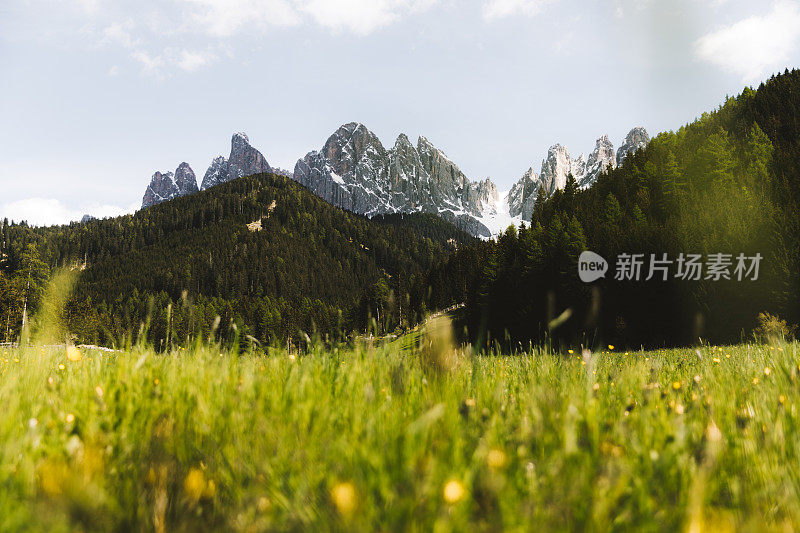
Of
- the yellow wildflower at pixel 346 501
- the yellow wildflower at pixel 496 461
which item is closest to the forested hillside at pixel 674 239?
the yellow wildflower at pixel 496 461

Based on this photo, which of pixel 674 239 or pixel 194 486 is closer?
pixel 194 486

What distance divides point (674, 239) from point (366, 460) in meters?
44.5

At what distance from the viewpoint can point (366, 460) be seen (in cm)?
151

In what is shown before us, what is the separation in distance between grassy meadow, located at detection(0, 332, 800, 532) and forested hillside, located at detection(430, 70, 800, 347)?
60.7 inches

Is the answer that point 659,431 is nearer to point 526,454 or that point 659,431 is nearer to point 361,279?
point 526,454

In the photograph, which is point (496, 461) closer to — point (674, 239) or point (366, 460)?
point (366, 460)

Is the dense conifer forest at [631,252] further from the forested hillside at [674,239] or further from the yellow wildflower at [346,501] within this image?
the yellow wildflower at [346,501]

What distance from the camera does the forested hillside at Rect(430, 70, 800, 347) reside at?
33312 millimetres

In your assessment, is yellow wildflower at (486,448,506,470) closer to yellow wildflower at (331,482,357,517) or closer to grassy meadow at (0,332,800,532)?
grassy meadow at (0,332,800,532)

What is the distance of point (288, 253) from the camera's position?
193 metres

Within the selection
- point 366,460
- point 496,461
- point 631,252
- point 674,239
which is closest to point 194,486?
point 366,460

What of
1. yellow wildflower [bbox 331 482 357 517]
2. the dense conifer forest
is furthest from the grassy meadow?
the dense conifer forest

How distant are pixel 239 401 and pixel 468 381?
5.97 ft

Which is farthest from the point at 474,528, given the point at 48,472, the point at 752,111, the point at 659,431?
the point at 752,111
